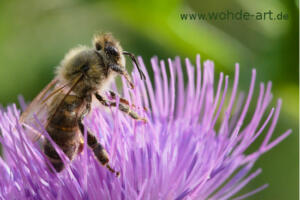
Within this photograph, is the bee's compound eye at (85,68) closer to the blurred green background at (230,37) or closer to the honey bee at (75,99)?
the honey bee at (75,99)

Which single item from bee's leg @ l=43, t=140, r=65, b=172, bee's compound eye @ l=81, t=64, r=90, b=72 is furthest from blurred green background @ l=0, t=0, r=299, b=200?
bee's leg @ l=43, t=140, r=65, b=172

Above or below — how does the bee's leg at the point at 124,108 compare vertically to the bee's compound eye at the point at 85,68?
below

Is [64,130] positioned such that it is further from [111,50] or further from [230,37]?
[230,37]

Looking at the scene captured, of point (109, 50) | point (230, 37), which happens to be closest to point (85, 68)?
point (109, 50)

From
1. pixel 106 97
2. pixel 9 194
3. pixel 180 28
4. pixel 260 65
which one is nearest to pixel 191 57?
pixel 180 28

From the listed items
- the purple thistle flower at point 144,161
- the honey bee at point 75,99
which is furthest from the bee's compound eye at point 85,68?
the purple thistle flower at point 144,161

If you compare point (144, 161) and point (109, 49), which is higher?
point (109, 49)

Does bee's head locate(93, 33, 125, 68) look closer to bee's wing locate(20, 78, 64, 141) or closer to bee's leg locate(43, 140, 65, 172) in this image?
bee's wing locate(20, 78, 64, 141)

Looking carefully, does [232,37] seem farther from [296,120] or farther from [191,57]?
[296,120]

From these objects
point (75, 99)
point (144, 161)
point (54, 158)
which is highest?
point (75, 99)
